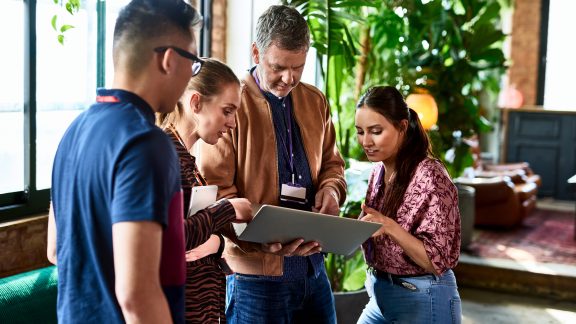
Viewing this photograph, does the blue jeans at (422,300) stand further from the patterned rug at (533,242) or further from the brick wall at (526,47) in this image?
the brick wall at (526,47)

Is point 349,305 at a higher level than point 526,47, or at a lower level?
lower

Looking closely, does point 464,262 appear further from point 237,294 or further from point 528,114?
point 528,114

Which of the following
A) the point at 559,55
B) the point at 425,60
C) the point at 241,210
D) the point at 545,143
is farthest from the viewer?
the point at 559,55

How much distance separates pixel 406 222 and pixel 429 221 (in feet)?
0.24

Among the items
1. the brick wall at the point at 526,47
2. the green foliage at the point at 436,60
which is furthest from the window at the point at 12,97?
the brick wall at the point at 526,47

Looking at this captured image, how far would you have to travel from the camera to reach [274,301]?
2.04 metres

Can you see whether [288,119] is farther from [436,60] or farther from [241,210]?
[436,60]

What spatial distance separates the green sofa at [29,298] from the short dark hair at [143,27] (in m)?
1.18

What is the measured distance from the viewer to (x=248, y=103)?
2.10 metres

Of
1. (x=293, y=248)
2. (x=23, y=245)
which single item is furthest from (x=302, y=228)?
(x=23, y=245)

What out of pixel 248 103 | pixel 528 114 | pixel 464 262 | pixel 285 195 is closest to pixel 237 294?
pixel 285 195

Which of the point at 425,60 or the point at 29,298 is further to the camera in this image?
the point at 425,60

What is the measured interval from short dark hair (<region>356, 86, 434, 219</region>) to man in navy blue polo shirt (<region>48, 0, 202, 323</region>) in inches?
39.1

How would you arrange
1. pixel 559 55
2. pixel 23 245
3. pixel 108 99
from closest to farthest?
pixel 108 99 → pixel 23 245 → pixel 559 55
